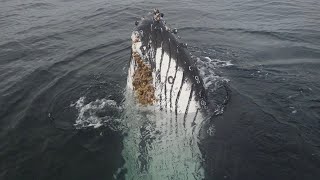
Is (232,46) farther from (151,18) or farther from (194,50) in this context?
(151,18)

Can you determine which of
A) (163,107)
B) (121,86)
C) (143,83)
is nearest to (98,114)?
(121,86)

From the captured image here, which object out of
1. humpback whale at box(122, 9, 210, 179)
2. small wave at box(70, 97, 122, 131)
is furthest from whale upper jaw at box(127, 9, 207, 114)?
small wave at box(70, 97, 122, 131)

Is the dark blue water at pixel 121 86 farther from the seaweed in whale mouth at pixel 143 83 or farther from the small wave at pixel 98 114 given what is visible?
the seaweed in whale mouth at pixel 143 83

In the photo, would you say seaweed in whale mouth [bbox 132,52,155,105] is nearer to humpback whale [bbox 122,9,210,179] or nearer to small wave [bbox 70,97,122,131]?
humpback whale [bbox 122,9,210,179]

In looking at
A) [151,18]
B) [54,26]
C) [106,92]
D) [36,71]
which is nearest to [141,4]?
[54,26]

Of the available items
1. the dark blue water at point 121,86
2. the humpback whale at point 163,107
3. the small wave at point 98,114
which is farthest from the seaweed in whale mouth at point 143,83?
the dark blue water at point 121,86

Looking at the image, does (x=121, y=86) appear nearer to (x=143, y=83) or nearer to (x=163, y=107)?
(x=143, y=83)
